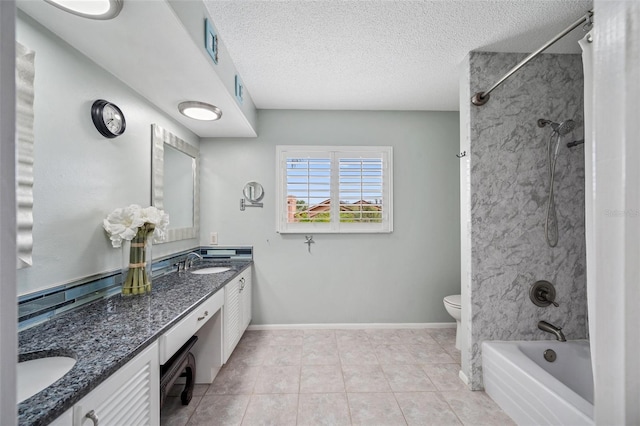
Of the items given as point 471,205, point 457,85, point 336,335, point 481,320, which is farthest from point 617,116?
point 336,335

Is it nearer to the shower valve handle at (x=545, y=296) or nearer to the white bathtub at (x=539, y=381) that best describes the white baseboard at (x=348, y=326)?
the white bathtub at (x=539, y=381)

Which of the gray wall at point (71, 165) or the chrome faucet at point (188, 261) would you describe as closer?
the gray wall at point (71, 165)

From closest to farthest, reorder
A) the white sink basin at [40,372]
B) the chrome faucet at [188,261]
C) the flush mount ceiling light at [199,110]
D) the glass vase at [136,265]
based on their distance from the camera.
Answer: the white sink basin at [40,372] → the glass vase at [136,265] → the flush mount ceiling light at [199,110] → the chrome faucet at [188,261]

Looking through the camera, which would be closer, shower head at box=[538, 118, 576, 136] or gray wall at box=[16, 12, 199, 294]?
gray wall at box=[16, 12, 199, 294]

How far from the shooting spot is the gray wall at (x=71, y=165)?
1178 mm

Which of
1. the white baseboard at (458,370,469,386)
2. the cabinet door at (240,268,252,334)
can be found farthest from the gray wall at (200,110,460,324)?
the white baseboard at (458,370,469,386)

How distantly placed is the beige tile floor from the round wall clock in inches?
68.8

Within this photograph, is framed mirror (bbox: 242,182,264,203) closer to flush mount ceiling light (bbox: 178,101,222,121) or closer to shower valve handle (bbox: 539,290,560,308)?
flush mount ceiling light (bbox: 178,101,222,121)

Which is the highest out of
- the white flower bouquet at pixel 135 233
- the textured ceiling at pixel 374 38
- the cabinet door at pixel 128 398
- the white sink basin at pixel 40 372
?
the textured ceiling at pixel 374 38

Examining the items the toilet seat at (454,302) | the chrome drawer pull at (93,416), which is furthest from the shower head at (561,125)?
the chrome drawer pull at (93,416)

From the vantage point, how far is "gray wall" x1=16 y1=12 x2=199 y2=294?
1.18 m

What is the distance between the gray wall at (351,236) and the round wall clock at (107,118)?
1.21 m

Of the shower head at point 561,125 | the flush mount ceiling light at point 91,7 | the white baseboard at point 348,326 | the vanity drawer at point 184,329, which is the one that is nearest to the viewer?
the flush mount ceiling light at point 91,7

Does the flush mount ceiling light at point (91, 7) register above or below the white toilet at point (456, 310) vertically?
above
